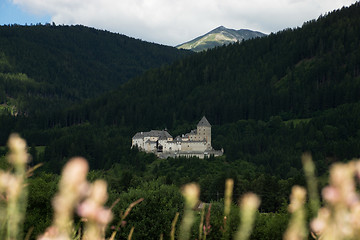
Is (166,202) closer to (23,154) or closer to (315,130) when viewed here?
(23,154)

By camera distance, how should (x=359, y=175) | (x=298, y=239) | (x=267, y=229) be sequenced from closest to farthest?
(x=359, y=175)
(x=298, y=239)
(x=267, y=229)

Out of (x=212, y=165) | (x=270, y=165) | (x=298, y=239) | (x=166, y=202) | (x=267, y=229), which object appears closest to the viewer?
(x=298, y=239)

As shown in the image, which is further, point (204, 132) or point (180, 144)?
point (204, 132)

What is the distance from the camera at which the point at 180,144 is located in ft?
536

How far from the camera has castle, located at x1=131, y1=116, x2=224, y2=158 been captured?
160 metres

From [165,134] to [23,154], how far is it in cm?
16886

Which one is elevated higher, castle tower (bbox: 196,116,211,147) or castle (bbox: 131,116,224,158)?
castle tower (bbox: 196,116,211,147)

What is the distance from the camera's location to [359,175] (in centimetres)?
368

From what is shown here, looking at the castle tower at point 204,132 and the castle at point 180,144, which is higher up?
the castle tower at point 204,132

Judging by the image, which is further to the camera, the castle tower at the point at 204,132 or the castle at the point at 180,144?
the castle tower at the point at 204,132

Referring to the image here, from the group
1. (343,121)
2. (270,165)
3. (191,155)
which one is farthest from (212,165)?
(343,121)

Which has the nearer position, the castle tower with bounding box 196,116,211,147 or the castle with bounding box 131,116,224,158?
the castle with bounding box 131,116,224,158

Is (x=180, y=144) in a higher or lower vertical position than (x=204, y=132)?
lower

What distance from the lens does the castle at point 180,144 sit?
15988 centimetres
